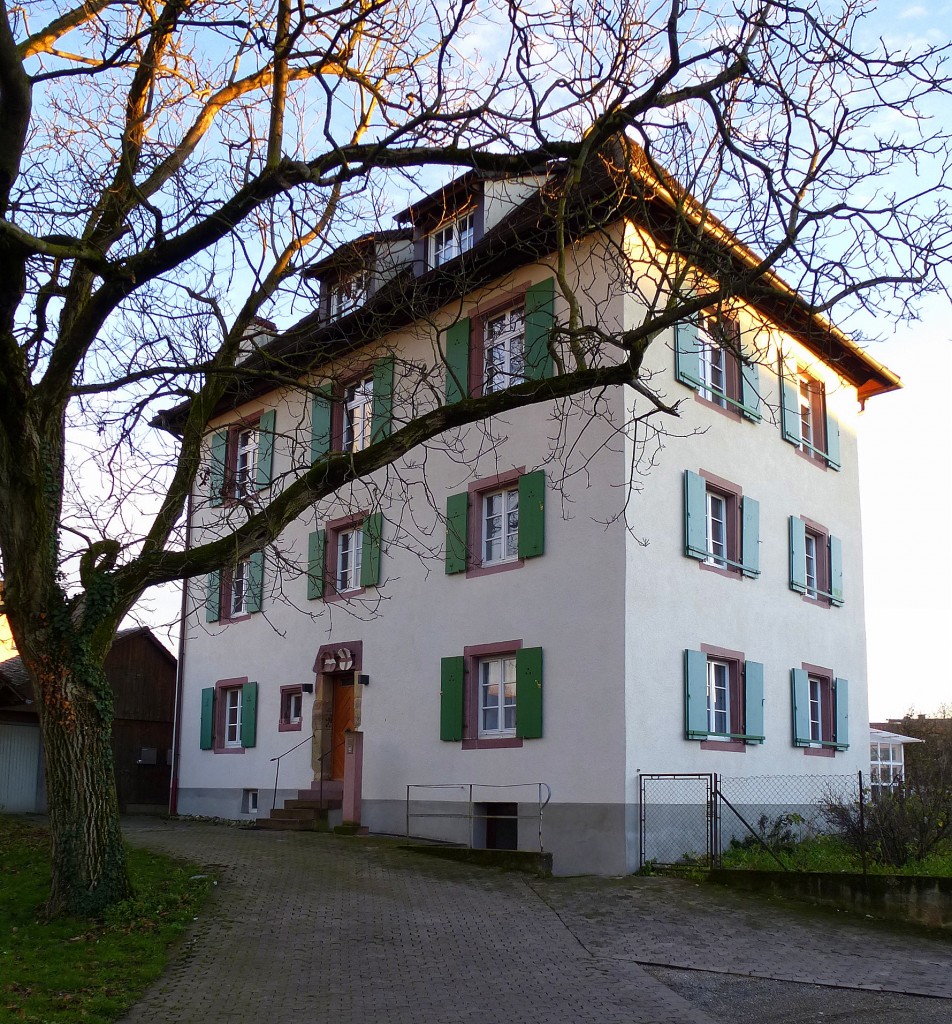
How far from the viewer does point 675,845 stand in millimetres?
15188

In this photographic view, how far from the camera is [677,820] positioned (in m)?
15.2

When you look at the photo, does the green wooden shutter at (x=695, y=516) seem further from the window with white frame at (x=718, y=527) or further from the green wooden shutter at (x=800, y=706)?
the green wooden shutter at (x=800, y=706)

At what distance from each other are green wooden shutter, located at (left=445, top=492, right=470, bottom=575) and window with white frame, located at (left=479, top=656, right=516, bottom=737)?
150 centimetres

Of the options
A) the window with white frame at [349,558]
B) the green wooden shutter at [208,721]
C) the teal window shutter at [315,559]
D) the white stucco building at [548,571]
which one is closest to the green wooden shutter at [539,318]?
the white stucco building at [548,571]

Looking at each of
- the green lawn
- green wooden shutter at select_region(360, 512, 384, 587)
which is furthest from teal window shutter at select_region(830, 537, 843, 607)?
the green lawn

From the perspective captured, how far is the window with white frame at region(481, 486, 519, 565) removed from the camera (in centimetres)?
1716

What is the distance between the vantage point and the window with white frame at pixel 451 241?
1911cm

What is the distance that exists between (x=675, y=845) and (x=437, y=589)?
5283 millimetres

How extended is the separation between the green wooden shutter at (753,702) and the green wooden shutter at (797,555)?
207 cm

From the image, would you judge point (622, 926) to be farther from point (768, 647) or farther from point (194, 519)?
point (194, 519)

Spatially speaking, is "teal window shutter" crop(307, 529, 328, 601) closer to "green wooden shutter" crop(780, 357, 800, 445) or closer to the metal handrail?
the metal handrail

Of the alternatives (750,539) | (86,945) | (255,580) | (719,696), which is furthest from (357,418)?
(86,945)

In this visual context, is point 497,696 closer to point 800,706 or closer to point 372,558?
point 372,558

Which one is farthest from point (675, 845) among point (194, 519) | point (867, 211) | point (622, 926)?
point (194, 519)
